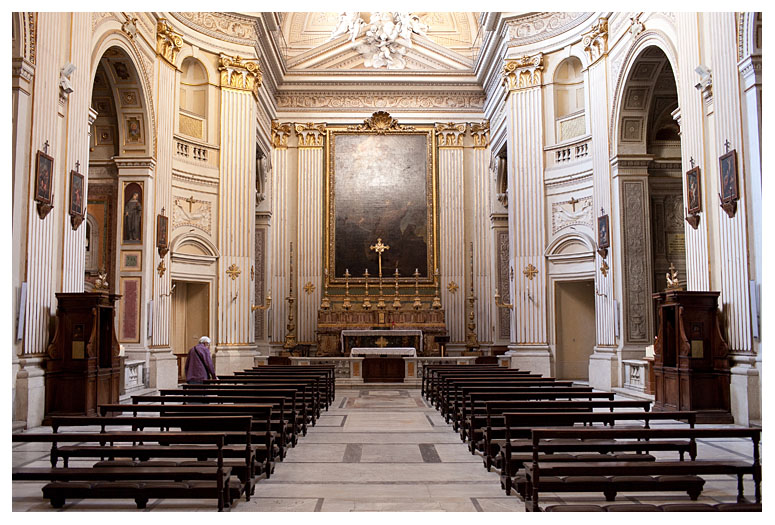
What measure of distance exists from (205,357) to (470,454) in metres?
4.93

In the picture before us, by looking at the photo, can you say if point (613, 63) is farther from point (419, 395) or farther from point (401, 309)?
point (401, 309)

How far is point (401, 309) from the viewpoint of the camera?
24625 mm

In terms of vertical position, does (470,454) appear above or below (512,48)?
below

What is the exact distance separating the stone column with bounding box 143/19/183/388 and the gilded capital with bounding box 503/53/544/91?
9519 millimetres

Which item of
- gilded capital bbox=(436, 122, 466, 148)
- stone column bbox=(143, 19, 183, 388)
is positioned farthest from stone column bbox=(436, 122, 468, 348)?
stone column bbox=(143, 19, 183, 388)

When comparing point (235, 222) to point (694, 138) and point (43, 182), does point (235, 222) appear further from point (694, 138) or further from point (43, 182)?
point (694, 138)

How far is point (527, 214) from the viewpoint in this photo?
20688 mm

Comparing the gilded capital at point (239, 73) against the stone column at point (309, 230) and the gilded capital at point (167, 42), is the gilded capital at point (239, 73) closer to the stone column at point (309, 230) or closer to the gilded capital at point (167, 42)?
the gilded capital at point (167, 42)

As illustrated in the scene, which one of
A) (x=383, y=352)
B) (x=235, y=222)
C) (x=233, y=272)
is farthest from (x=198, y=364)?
(x=383, y=352)

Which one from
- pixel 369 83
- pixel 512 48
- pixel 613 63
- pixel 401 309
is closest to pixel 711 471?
→ pixel 613 63

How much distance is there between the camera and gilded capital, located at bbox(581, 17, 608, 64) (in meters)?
17.7

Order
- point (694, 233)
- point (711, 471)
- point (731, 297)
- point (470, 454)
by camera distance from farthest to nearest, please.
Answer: point (694, 233) → point (731, 297) → point (470, 454) → point (711, 471)

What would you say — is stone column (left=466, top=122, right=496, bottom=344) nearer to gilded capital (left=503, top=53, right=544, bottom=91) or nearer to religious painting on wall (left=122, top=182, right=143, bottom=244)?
gilded capital (left=503, top=53, right=544, bottom=91)

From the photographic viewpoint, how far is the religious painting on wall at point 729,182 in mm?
10859
